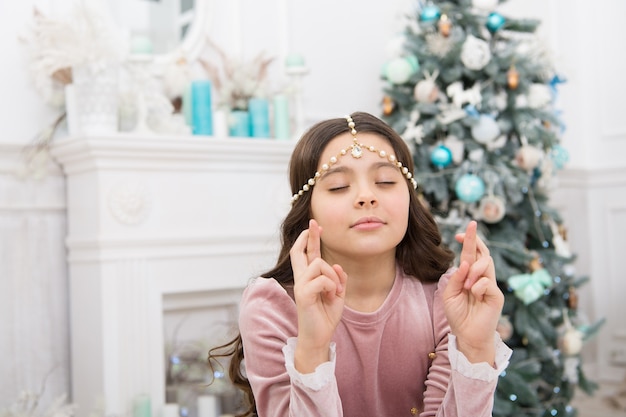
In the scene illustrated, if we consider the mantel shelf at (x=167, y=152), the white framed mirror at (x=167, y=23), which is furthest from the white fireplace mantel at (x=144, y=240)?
the white framed mirror at (x=167, y=23)

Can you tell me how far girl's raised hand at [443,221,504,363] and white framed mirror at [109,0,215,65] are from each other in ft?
6.34

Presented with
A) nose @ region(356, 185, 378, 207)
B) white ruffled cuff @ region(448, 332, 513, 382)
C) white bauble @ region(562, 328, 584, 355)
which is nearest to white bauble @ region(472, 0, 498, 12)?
white bauble @ region(562, 328, 584, 355)

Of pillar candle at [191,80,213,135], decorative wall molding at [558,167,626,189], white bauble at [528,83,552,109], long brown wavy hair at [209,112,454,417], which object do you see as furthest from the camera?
decorative wall molding at [558,167,626,189]

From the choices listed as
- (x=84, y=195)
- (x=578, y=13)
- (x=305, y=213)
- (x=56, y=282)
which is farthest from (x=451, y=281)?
(x=578, y=13)

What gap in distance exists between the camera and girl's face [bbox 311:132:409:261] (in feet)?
4.42

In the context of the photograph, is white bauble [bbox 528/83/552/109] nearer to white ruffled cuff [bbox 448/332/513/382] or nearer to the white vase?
the white vase

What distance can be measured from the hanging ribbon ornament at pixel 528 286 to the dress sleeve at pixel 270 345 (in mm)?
1733

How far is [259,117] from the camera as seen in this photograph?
3.03 meters

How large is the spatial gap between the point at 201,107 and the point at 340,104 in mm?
869

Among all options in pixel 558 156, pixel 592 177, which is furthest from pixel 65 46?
pixel 592 177

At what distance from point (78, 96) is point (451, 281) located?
5.76 ft

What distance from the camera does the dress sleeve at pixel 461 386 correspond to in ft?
4.19

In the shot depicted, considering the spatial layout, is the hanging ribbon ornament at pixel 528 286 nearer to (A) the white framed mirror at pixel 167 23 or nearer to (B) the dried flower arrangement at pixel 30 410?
(A) the white framed mirror at pixel 167 23

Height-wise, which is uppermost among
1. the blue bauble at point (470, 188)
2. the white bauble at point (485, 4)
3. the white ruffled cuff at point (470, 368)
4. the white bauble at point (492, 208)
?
the white bauble at point (485, 4)
